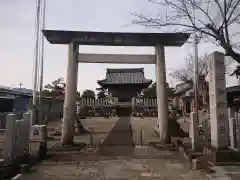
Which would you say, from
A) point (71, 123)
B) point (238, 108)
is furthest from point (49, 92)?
point (71, 123)

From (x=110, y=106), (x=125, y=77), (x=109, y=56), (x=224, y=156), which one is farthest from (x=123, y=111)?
(x=224, y=156)

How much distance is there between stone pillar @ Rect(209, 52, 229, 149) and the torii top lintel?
4.20 m

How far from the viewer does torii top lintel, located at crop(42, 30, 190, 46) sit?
1383 centimetres

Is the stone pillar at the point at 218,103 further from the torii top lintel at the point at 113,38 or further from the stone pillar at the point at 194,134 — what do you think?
the torii top lintel at the point at 113,38

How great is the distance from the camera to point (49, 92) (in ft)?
163

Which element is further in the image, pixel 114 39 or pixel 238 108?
pixel 238 108

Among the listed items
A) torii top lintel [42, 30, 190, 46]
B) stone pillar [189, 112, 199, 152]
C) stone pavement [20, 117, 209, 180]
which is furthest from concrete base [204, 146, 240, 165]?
torii top lintel [42, 30, 190, 46]

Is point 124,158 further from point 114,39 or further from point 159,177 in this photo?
point 114,39

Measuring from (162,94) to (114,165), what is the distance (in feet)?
17.9

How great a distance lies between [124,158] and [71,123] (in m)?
3.84

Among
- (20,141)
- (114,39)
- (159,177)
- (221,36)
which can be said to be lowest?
(159,177)

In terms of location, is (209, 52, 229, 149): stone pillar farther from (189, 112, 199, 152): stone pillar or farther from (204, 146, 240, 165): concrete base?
(189, 112, 199, 152): stone pillar

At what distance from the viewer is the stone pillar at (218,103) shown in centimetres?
955

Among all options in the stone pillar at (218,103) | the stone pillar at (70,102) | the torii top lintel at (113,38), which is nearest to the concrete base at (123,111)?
the torii top lintel at (113,38)
